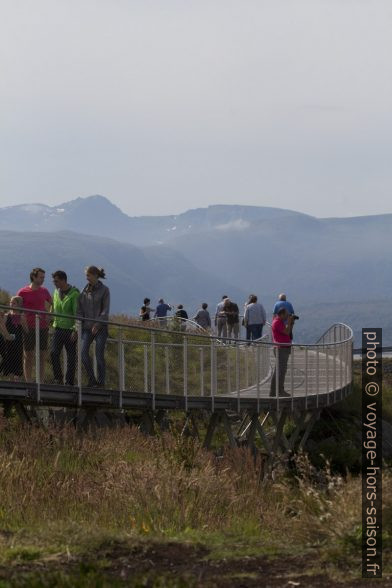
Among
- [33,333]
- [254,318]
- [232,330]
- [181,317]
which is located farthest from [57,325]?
[181,317]

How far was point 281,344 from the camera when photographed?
94.7 ft

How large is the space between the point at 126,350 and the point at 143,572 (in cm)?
1377

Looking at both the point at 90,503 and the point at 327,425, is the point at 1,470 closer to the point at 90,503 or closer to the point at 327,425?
the point at 90,503

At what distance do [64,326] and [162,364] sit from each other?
4.39 m

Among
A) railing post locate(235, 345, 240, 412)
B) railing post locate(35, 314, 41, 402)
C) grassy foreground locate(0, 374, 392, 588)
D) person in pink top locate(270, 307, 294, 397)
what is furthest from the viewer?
person in pink top locate(270, 307, 294, 397)

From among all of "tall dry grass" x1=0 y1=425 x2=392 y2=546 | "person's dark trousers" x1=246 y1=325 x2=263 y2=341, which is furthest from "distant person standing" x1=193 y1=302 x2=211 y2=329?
"tall dry grass" x1=0 y1=425 x2=392 y2=546

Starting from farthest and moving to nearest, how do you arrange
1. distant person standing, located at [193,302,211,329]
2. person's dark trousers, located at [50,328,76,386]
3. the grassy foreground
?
distant person standing, located at [193,302,211,329], person's dark trousers, located at [50,328,76,386], the grassy foreground

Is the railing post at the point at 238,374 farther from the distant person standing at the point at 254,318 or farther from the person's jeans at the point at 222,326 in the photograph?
the person's jeans at the point at 222,326

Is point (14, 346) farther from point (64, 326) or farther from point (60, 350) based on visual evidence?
point (64, 326)

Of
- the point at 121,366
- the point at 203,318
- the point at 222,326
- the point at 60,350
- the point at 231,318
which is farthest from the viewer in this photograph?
the point at 203,318

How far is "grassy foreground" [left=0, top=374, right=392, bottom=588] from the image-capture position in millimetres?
9789

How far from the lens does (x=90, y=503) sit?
1283cm

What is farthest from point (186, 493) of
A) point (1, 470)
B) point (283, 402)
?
point (283, 402)

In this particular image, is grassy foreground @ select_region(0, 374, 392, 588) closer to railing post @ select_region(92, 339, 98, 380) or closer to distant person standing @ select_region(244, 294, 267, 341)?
Result: railing post @ select_region(92, 339, 98, 380)
